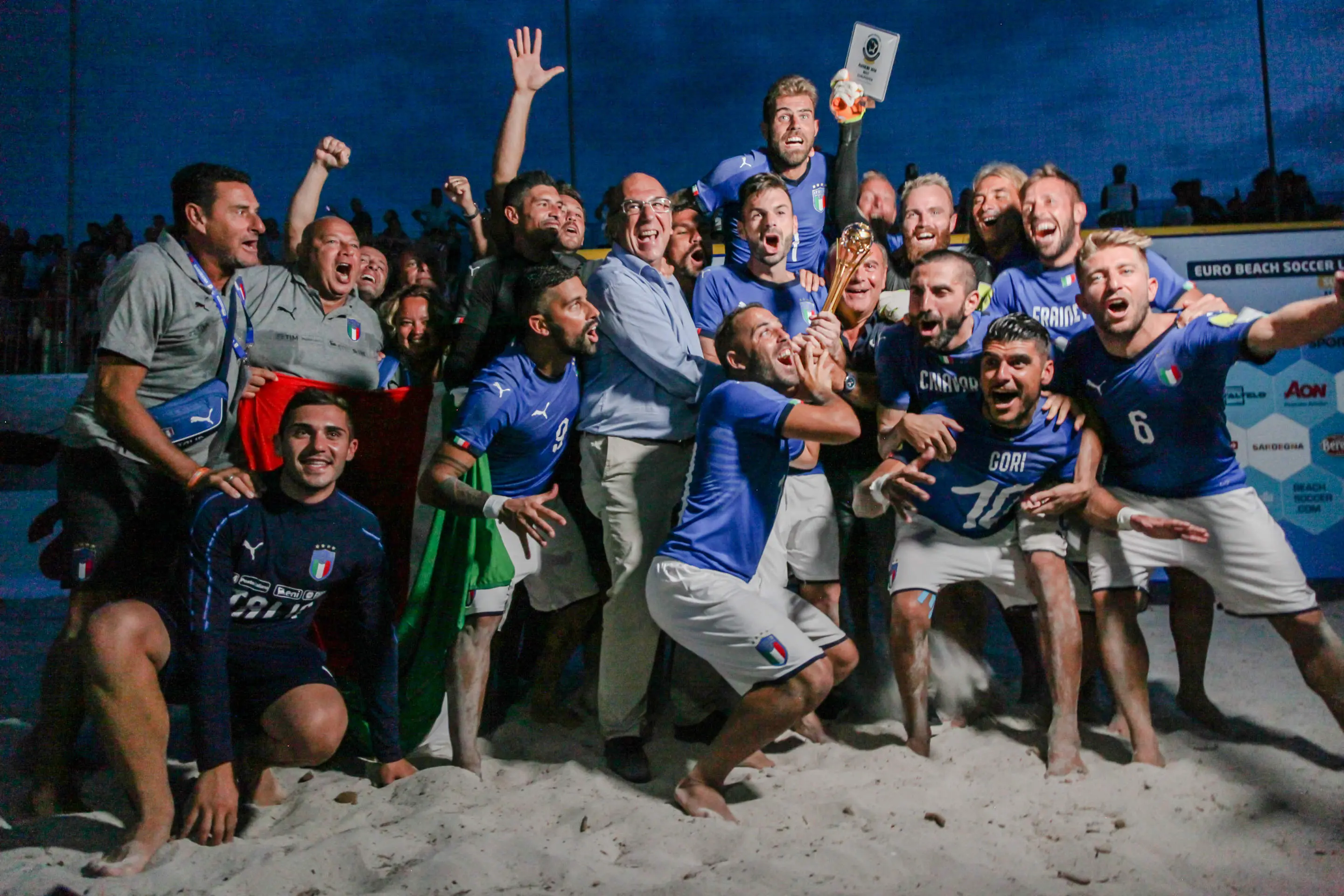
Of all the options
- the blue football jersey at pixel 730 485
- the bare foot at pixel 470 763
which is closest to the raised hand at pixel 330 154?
the blue football jersey at pixel 730 485

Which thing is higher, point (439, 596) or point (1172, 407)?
point (1172, 407)

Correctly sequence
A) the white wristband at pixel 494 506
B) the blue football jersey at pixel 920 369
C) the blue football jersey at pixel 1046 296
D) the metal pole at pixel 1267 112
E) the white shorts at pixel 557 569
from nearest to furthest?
1. the white wristband at pixel 494 506
2. the blue football jersey at pixel 920 369
3. the white shorts at pixel 557 569
4. the blue football jersey at pixel 1046 296
5. the metal pole at pixel 1267 112

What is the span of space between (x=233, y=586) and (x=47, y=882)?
0.86 metres

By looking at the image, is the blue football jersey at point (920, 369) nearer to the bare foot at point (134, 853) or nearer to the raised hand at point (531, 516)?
the raised hand at point (531, 516)

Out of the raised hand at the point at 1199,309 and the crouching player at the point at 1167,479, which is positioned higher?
the raised hand at the point at 1199,309

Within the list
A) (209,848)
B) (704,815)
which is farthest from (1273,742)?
(209,848)

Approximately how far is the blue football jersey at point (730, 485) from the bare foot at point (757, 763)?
0.68m

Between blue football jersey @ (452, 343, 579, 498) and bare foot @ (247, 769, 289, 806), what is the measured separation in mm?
1184

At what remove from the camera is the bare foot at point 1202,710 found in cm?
335

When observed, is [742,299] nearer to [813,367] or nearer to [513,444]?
[813,367]

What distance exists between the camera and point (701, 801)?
9.01ft

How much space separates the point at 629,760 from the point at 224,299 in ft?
6.70

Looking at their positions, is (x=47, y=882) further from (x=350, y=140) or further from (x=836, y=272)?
(x=350, y=140)

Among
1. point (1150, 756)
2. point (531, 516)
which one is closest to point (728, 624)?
point (531, 516)
